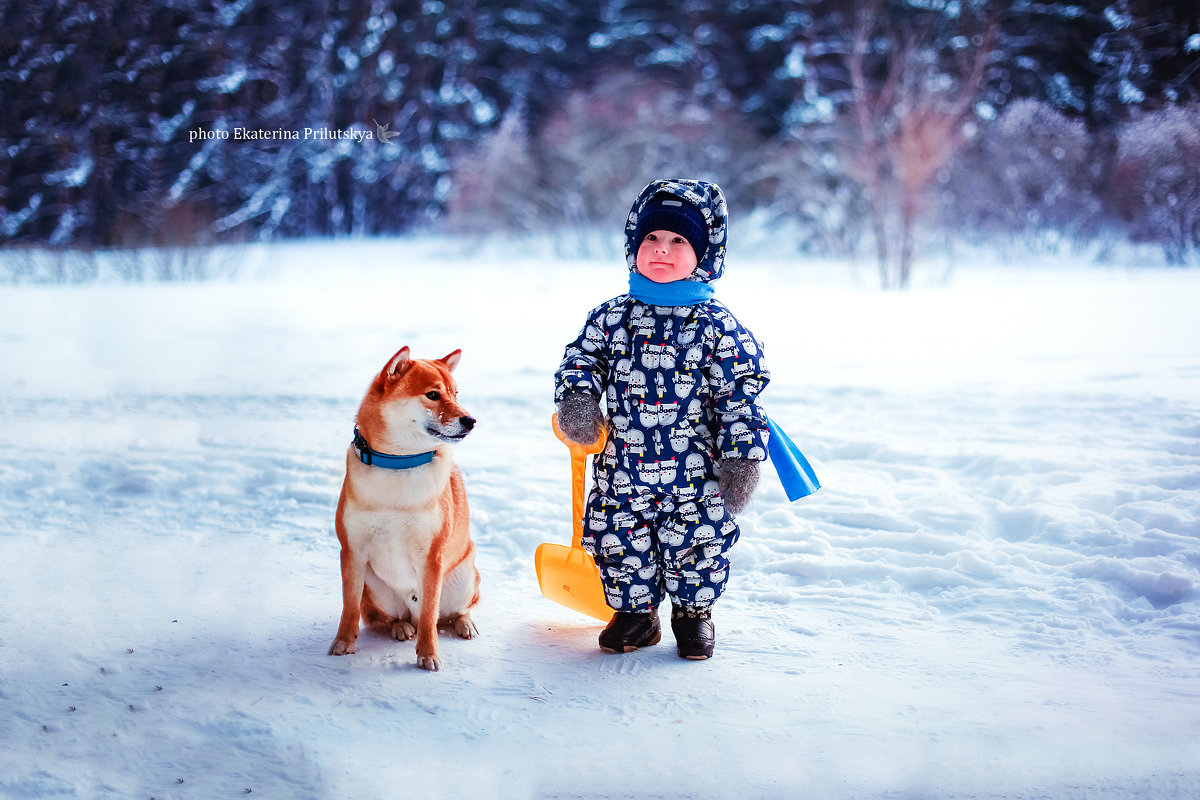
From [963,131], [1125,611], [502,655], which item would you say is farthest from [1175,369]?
[963,131]

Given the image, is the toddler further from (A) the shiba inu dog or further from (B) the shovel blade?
(A) the shiba inu dog

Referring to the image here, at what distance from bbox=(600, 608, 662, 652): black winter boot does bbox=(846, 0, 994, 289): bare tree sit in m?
5.53

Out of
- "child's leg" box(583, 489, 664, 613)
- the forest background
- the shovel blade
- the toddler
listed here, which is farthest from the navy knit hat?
the forest background

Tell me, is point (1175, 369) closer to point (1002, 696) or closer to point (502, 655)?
point (1002, 696)

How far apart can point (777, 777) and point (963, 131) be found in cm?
705

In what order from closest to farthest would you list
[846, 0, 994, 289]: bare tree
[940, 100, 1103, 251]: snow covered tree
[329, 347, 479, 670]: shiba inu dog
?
[329, 347, 479, 670]: shiba inu dog < [940, 100, 1103, 251]: snow covered tree < [846, 0, 994, 289]: bare tree

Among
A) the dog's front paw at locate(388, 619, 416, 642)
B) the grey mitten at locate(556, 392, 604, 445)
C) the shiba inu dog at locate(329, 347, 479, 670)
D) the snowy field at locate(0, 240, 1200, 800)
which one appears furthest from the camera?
the dog's front paw at locate(388, 619, 416, 642)

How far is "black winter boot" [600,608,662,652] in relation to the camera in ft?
6.80

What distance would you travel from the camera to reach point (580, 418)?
2010 millimetres

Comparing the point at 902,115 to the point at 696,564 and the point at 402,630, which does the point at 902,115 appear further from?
the point at 402,630

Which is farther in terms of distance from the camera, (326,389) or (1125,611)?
(326,389)

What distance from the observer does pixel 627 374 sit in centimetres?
203

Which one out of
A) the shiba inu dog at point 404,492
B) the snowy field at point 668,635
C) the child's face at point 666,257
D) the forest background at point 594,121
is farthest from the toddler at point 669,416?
the forest background at point 594,121

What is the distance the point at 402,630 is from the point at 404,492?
392 millimetres
